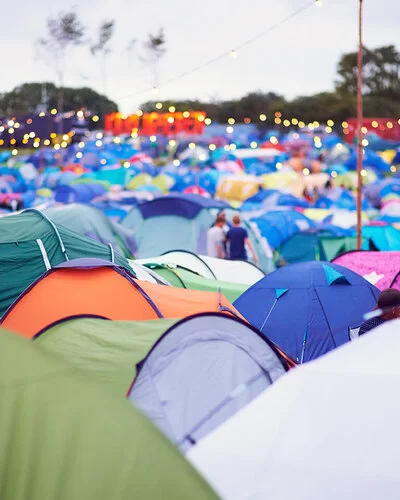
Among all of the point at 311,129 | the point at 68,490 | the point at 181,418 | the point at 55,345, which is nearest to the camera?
the point at 68,490

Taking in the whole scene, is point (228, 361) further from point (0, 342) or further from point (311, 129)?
point (311, 129)

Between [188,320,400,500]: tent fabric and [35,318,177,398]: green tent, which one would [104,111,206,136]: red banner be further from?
[188,320,400,500]: tent fabric

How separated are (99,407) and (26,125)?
→ 4752 centimetres

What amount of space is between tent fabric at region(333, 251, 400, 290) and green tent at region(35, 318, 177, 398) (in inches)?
175

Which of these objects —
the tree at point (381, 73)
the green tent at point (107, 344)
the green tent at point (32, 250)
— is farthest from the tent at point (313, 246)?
the tree at point (381, 73)

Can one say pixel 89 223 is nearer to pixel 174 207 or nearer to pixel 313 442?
pixel 174 207

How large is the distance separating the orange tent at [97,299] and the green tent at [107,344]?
1.03m

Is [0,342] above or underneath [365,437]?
above

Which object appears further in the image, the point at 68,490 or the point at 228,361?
the point at 228,361

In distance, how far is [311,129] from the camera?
56.0 m

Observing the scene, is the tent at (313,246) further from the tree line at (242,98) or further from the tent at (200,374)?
the tree line at (242,98)

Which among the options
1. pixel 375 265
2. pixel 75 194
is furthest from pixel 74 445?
pixel 75 194

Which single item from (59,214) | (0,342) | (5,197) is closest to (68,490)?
(0,342)

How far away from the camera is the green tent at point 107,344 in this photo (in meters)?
4.54
